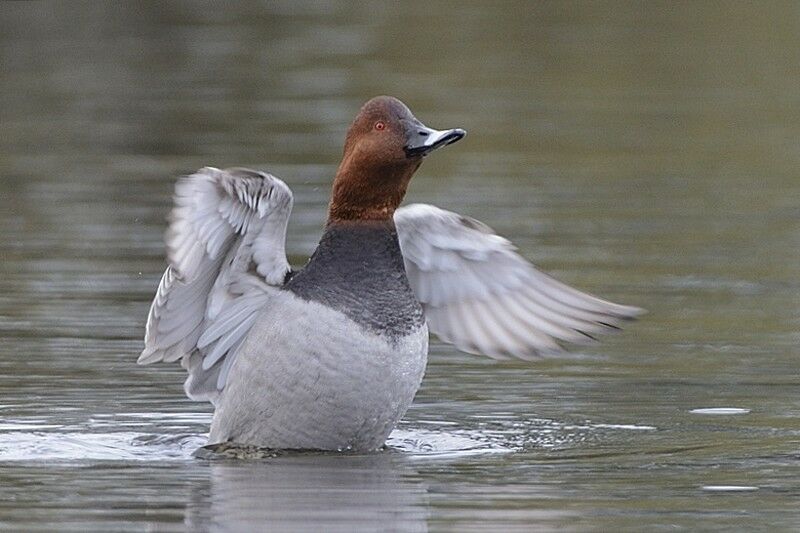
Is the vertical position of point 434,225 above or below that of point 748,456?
above

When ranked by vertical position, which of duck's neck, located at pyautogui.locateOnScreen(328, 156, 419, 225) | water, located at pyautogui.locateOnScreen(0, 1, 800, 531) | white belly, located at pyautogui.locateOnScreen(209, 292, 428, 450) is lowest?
water, located at pyautogui.locateOnScreen(0, 1, 800, 531)

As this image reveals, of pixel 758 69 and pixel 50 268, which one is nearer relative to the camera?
pixel 50 268

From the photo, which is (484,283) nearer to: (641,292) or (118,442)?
(118,442)

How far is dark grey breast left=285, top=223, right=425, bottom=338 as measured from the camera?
9.34 metres

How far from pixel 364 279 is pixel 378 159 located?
60 centimetres

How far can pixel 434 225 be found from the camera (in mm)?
10242

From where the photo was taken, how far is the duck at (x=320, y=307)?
923 centimetres

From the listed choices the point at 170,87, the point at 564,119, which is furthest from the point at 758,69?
the point at 170,87

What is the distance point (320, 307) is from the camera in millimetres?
9336

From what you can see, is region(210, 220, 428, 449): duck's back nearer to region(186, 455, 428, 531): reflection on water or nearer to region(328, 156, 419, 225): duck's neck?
region(328, 156, 419, 225): duck's neck

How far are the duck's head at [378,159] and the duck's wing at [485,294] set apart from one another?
563 millimetres

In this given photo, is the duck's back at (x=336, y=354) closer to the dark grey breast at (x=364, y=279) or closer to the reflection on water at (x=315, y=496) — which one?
the dark grey breast at (x=364, y=279)

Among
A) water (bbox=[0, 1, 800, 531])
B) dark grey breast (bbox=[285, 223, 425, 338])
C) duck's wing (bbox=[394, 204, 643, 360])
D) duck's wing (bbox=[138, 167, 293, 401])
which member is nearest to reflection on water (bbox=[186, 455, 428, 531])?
water (bbox=[0, 1, 800, 531])

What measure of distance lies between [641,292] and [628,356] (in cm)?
180
